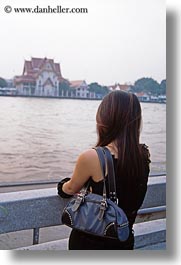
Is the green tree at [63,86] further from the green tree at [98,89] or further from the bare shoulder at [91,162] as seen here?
the bare shoulder at [91,162]

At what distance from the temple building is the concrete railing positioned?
0.44 metres

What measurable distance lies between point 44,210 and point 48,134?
Answer: 1.10 ft

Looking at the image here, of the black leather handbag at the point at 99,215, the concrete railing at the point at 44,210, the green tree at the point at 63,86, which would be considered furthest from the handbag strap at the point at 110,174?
the green tree at the point at 63,86

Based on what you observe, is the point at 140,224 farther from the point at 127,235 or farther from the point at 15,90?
the point at 15,90

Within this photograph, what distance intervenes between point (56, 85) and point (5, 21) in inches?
14.0

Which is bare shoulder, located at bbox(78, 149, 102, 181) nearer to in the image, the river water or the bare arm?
the bare arm

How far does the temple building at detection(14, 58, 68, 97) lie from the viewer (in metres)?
1.60

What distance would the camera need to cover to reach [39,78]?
1.64 metres

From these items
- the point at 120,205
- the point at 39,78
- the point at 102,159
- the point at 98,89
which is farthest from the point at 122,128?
the point at 39,78

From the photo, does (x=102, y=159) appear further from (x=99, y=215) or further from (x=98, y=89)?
(x=98, y=89)

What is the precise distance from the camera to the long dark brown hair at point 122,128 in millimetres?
1230

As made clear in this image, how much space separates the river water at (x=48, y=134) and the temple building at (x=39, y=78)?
4cm

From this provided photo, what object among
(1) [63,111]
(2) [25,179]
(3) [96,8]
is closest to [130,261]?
(2) [25,179]

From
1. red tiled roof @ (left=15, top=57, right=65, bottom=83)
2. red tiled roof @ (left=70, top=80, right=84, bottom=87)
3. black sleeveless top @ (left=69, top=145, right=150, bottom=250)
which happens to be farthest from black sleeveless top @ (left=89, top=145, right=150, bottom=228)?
red tiled roof @ (left=15, top=57, right=65, bottom=83)
